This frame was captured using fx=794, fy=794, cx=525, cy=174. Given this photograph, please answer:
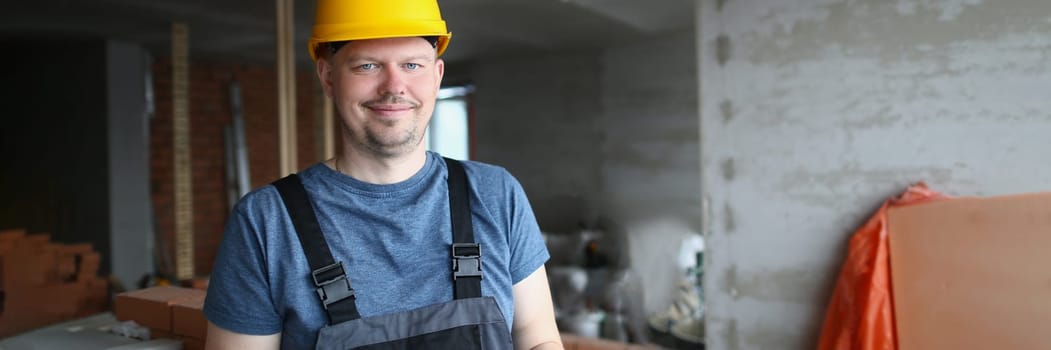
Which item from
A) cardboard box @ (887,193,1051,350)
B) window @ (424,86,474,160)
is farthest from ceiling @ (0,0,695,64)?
cardboard box @ (887,193,1051,350)

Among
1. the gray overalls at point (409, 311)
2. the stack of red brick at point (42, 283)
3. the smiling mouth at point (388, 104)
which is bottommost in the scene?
the stack of red brick at point (42, 283)

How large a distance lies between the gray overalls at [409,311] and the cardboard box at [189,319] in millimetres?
590

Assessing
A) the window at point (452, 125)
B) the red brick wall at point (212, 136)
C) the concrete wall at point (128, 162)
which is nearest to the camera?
the concrete wall at point (128, 162)

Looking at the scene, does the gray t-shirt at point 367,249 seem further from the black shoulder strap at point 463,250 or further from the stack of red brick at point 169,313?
the stack of red brick at point 169,313

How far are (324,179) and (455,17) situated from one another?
3179 millimetres

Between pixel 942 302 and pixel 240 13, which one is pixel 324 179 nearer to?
pixel 942 302

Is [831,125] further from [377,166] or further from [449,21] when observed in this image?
[449,21]

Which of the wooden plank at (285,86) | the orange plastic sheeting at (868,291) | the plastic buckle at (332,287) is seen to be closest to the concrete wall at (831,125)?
the orange plastic sheeting at (868,291)

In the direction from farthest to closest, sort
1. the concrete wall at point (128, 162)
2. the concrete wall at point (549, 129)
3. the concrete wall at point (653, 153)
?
the concrete wall at point (128, 162)
the concrete wall at point (549, 129)
the concrete wall at point (653, 153)

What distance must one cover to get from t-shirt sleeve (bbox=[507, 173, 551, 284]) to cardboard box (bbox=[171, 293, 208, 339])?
726mm

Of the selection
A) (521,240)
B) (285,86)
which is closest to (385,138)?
(521,240)

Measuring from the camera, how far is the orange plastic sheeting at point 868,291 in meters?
2.23

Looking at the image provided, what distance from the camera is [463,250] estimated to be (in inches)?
47.1

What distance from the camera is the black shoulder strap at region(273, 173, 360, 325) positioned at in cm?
112
